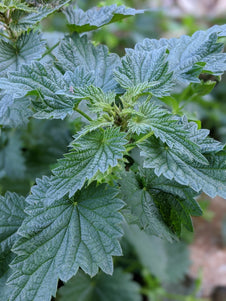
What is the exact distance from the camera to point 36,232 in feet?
2.84

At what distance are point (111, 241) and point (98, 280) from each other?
990mm

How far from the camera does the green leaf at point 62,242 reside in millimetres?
831

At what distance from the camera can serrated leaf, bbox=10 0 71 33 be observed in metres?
0.98

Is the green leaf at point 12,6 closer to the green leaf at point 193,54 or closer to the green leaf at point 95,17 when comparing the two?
the green leaf at point 95,17

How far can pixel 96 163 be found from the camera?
820mm

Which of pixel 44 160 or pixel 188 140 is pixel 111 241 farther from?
pixel 44 160

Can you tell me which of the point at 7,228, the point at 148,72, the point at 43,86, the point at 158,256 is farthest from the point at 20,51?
the point at 158,256

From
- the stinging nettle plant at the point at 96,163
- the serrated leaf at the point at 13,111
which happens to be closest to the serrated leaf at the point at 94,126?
the stinging nettle plant at the point at 96,163

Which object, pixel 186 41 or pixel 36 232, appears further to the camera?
pixel 186 41

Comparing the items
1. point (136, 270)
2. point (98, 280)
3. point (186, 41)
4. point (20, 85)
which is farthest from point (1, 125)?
point (136, 270)

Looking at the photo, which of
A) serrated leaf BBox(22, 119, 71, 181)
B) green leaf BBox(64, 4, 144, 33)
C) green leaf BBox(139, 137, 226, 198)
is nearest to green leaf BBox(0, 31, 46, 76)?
green leaf BBox(64, 4, 144, 33)

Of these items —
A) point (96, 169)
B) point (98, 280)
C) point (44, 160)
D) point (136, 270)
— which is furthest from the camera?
point (136, 270)

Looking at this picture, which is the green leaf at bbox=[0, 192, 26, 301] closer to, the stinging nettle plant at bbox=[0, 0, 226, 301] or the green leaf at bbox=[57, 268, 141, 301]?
the stinging nettle plant at bbox=[0, 0, 226, 301]

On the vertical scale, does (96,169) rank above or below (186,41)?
below
